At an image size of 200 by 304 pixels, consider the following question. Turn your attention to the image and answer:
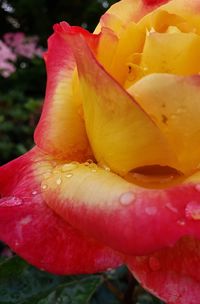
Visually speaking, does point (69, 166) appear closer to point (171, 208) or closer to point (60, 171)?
point (60, 171)

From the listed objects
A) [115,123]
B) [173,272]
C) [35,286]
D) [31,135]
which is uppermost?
[115,123]

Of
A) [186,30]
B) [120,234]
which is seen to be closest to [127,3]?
[186,30]

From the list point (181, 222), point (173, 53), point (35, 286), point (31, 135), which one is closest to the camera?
point (181, 222)

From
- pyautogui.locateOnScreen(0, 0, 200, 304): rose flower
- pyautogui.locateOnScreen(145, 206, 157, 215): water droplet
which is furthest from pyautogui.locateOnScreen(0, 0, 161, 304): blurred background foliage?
pyautogui.locateOnScreen(145, 206, 157, 215): water droplet

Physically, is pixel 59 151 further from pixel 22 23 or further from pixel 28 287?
pixel 22 23

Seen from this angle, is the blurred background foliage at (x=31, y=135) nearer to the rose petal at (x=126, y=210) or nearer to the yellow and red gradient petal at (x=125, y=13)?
the rose petal at (x=126, y=210)

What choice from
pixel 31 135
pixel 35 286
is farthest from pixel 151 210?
pixel 31 135
